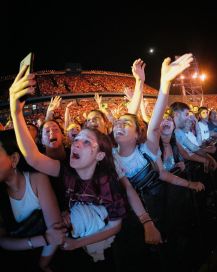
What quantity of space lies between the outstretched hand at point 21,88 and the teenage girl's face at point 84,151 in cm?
64

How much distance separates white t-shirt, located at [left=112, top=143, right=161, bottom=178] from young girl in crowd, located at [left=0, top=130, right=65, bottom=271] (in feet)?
3.16

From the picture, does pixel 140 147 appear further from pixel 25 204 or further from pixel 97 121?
pixel 25 204

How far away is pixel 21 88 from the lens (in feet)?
6.36

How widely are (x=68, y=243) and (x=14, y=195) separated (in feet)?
1.95

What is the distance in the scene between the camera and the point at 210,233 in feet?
12.1

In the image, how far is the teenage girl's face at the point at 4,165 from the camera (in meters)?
1.98

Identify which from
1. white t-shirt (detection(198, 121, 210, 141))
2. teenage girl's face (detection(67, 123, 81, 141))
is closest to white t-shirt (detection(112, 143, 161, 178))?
teenage girl's face (detection(67, 123, 81, 141))

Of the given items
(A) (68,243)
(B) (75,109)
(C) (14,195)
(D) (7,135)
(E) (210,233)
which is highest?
(B) (75,109)

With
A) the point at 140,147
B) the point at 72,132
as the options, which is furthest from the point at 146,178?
the point at 72,132

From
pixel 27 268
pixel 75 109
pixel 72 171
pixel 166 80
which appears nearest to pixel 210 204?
pixel 166 80

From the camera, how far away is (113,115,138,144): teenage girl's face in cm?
288

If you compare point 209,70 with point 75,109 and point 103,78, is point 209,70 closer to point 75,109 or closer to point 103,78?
point 103,78

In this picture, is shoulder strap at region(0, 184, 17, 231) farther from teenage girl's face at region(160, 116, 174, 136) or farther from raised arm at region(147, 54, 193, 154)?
teenage girl's face at region(160, 116, 174, 136)

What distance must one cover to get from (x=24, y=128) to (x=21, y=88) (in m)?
0.40
